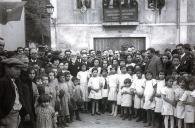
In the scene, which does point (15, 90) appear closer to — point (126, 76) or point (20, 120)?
point (20, 120)

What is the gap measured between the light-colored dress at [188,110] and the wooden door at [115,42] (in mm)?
11203

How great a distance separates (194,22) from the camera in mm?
18453

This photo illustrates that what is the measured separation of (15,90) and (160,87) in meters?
4.59

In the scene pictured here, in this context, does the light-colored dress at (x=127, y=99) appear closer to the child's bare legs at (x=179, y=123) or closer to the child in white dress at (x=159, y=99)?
the child in white dress at (x=159, y=99)

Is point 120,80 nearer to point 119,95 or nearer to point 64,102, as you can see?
point 119,95

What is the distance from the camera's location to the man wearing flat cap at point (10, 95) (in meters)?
5.07

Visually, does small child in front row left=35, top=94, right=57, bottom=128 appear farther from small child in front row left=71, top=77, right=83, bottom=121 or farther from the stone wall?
the stone wall

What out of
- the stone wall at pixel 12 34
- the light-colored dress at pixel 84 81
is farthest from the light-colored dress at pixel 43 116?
the stone wall at pixel 12 34

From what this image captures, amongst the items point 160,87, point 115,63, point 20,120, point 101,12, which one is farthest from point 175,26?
point 20,120

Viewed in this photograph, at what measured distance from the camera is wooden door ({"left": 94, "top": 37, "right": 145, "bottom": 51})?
19.1 meters

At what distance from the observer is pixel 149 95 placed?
9492mm

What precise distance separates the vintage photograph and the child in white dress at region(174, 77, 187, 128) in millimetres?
23

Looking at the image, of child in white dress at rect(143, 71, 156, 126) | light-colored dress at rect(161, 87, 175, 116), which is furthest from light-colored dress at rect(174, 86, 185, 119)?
child in white dress at rect(143, 71, 156, 126)

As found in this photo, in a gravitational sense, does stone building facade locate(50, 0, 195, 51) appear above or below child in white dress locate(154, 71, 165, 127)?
above
